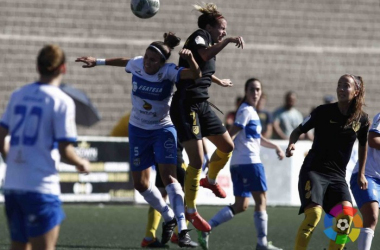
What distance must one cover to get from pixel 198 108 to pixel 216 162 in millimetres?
838

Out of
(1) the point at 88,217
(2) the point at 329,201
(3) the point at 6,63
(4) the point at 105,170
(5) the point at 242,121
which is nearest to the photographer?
(2) the point at 329,201

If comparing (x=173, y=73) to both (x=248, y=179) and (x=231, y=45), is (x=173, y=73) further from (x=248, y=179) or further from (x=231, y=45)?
(x=231, y=45)

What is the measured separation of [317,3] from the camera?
2255 cm

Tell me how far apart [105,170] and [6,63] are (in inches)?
241

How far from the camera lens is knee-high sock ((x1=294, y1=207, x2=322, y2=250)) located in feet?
25.3

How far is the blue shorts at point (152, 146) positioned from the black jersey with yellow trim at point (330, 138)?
1.56 metres

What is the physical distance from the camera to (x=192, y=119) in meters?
8.66

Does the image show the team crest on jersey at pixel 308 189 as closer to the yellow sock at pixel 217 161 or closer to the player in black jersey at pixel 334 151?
the player in black jersey at pixel 334 151

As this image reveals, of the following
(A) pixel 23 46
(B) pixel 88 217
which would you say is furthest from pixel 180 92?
(A) pixel 23 46

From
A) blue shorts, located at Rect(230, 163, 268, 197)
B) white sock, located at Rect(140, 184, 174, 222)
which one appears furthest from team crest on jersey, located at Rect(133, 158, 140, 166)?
blue shorts, located at Rect(230, 163, 268, 197)

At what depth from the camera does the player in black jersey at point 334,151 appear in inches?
309

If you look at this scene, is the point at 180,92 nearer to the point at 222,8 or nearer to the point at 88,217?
the point at 88,217

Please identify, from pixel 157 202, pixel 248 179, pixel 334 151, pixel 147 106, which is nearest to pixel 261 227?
pixel 248 179

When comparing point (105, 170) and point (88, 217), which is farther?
point (105, 170)
